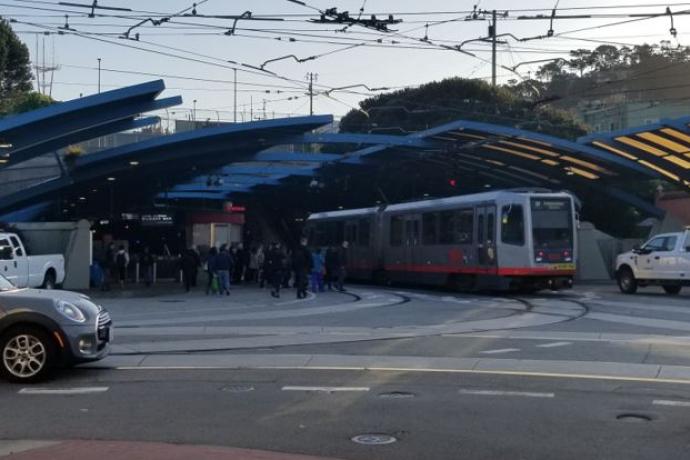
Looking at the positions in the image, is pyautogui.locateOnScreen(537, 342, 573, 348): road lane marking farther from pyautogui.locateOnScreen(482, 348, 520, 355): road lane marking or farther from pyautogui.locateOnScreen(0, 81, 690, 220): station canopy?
pyautogui.locateOnScreen(0, 81, 690, 220): station canopy

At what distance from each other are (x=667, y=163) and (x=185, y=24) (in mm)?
21709

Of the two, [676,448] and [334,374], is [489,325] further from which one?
[676,448]

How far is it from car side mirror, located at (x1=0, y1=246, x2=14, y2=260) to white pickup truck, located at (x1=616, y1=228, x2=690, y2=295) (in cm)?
1815

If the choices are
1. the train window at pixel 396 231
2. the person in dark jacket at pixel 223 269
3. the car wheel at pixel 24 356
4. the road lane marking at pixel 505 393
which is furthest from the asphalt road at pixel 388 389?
the train window at pixel 396 231

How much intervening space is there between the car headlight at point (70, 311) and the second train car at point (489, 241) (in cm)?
1713

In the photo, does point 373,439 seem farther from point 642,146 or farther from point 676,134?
point 642,146

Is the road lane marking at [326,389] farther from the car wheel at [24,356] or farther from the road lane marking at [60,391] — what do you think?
the car wheel at [24,356]

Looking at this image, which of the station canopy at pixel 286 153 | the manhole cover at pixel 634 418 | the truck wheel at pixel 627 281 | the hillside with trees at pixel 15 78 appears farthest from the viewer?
the hillside with trees at pixel 15 78

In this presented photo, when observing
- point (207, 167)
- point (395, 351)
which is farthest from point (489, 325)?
point (207, 167)

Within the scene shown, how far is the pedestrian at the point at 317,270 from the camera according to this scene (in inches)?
1192

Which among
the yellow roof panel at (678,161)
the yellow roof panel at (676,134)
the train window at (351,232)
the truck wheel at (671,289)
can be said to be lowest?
the truck wheel at (671,289)

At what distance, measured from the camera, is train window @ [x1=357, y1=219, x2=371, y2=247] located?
36.4m

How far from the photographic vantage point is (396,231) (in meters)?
33.6

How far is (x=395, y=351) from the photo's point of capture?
1363cm
